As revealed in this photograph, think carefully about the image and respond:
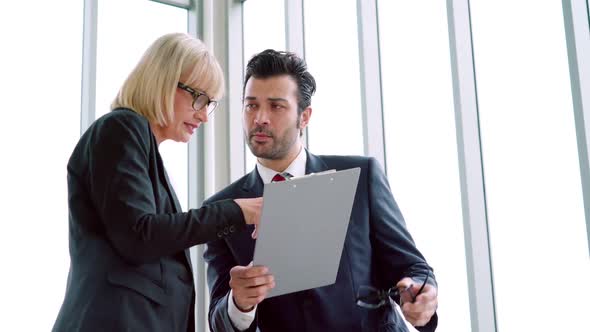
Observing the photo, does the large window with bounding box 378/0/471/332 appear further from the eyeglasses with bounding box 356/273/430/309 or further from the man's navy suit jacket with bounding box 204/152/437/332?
the eyeglasses with bounding box 356/273/430/309

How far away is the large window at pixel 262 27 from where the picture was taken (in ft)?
11.8

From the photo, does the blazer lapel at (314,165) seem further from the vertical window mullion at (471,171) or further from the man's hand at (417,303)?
the vertical window mullion at (471,171)

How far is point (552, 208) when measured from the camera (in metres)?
2.00

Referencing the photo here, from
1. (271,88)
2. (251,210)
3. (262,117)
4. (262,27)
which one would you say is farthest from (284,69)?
(262,27)

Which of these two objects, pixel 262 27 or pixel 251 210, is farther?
pixel 262 27

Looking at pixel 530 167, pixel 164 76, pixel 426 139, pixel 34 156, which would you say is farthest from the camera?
pixel 34 156

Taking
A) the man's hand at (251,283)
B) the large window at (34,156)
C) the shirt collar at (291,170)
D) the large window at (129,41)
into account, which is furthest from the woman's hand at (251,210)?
the large window at (34,156)

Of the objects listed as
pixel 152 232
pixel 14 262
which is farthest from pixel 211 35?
pixel 152 232

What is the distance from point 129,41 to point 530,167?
2636 millimetres

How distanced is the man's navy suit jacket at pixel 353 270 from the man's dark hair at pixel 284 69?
0.35 m

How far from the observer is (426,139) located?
251cm

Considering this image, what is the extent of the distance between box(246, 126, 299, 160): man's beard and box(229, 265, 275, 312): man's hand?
0.59 meters

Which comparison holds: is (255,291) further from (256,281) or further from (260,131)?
(260,131)

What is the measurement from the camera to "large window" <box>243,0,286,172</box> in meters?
3.61
